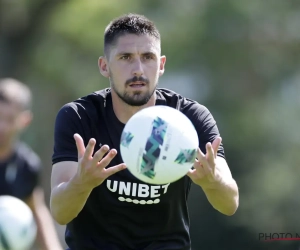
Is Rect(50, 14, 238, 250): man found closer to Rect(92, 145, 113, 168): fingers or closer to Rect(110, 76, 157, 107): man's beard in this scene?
Rect(110, 76, 157, 107): man's beard

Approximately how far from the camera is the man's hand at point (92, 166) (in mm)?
6727

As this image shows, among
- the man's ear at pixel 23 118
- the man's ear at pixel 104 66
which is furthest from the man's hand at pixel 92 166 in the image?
the man's ear at pixel 23 118

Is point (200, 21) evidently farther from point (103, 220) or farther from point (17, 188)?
point (103, 220)

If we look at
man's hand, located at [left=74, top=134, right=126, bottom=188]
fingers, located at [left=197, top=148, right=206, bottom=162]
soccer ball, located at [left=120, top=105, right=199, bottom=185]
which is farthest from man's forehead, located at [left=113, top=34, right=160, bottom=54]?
fingers, located at [left=197, top=148, right=206, bottom=162]

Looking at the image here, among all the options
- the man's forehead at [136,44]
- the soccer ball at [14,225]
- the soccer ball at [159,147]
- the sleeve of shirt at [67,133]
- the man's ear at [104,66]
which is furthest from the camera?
the soccer ball at [14,225]

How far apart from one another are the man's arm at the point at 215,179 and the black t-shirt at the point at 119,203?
0.46 meters

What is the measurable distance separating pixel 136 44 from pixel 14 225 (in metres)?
2.14

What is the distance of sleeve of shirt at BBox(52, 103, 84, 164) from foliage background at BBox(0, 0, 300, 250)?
33.2 feet

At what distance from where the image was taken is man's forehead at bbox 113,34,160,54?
7777 mm

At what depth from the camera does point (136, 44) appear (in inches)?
307

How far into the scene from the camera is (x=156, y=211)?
25.4ft

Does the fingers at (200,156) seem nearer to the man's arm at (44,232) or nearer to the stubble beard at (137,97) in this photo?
the stubble beard at (137,97)

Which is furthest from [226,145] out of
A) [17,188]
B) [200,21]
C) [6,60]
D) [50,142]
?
[17,188]

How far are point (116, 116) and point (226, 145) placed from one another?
12602mm
